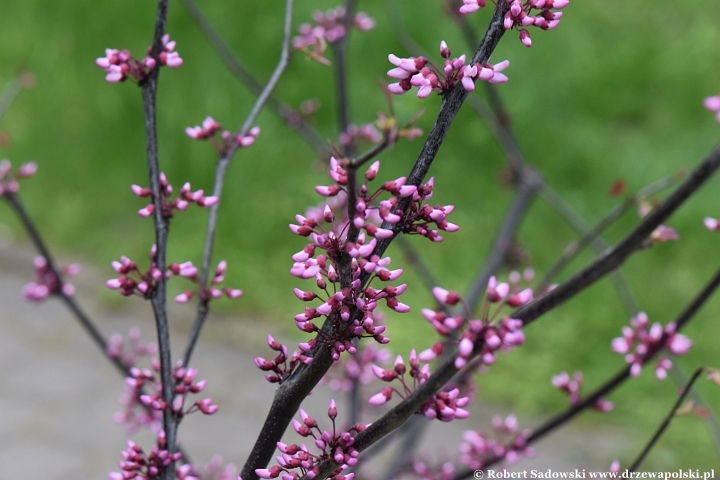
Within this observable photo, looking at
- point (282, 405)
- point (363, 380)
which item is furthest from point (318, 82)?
point (282, 405)

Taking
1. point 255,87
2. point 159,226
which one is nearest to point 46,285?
→ point 159,226

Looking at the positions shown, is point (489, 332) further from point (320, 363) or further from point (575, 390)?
point (575, 390)

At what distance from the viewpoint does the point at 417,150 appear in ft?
14.8

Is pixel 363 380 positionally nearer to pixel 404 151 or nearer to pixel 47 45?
pixel 404 151

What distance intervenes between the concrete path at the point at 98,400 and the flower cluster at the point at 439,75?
2.35 m

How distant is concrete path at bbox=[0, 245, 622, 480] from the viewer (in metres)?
Result: 3.39

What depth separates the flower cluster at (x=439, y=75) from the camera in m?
0.85

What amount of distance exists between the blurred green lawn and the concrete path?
179 mm

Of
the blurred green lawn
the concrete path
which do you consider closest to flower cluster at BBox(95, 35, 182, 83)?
the concrete path

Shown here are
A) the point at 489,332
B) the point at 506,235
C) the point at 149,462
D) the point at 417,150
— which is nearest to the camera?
the point at 489,332

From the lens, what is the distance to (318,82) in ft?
15.8

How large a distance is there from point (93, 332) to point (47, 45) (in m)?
4.19

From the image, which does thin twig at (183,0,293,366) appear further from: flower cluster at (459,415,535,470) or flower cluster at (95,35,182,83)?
flower cluster at (459,415,535,470)

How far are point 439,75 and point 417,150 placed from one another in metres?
3.66
